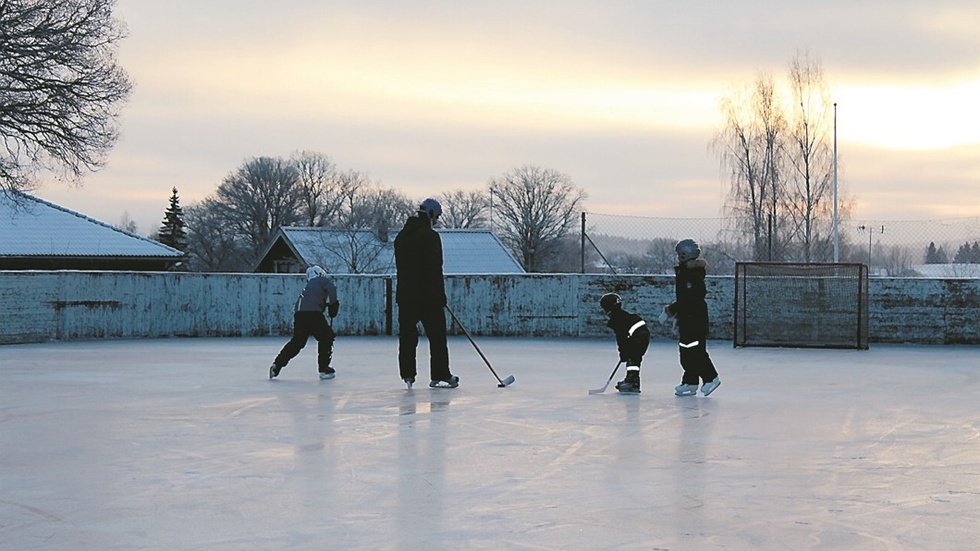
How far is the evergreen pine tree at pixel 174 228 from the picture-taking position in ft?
288

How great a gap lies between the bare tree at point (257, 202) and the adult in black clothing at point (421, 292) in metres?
77.9

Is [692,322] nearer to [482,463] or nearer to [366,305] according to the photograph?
[482,463]

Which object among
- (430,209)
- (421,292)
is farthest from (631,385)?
(430,209)

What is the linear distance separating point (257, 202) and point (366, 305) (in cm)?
6980

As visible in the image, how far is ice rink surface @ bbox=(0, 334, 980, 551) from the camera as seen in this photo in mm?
5074

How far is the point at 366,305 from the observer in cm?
2100

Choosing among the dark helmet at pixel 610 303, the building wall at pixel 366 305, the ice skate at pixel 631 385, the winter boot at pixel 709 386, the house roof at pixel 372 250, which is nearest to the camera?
the winter boot at pixel 709 386

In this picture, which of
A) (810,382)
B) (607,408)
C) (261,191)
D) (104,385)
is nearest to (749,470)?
(607,408)

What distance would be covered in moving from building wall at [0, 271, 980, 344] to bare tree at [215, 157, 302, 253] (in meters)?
68.0

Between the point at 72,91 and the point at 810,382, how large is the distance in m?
24.7

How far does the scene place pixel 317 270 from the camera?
512 inches

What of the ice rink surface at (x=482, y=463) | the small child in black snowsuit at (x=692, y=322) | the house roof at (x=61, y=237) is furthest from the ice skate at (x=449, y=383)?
the house roof at (x=61, y=237)

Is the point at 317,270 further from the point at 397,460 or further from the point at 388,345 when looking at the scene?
the point at 397,460

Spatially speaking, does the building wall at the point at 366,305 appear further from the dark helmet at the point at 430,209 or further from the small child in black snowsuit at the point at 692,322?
the dark helmet at the point at 430,209
